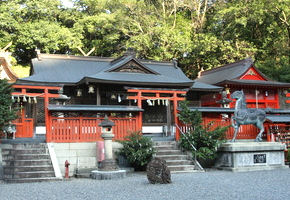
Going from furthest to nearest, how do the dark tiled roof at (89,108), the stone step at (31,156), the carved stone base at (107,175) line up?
the dark tiled roof at (89,108), the stone step at (31,156), the carved stone base at (107,175)

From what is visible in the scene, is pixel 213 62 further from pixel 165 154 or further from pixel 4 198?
pixel 4 198

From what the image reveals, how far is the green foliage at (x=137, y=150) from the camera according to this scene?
44.3 feet

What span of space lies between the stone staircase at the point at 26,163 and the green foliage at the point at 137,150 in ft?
9.63

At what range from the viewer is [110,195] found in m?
8.84

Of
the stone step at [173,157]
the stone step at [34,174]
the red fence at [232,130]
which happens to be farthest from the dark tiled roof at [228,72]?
the stone step at [34,174]

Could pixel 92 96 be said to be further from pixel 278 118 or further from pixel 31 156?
pixel 278 118

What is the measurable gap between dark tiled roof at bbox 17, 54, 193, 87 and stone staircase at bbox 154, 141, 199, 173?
13.6 ft

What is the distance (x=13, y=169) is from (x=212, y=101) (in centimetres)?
1565

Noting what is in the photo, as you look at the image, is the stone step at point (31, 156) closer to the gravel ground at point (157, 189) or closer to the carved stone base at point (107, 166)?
the gravel ground at point (157, 189)

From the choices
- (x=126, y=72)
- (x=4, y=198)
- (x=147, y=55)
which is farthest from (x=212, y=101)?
(x=4, y=198)

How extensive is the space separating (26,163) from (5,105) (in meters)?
2.29

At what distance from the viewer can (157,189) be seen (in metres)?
9.69

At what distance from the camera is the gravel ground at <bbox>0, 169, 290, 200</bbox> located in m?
8.58

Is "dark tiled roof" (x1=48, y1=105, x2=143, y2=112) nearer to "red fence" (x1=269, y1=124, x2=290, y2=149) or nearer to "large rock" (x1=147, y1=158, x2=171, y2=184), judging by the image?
"large rock" (x1=147, y1=158, x2=171, y2=184)
